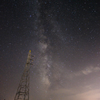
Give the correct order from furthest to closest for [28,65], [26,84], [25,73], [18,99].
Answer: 1. [28,65]
2. [25,73]
3. [26,84]
4. [18,99]

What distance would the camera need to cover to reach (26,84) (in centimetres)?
2361

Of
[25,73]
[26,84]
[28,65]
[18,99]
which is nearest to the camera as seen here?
[18,99]

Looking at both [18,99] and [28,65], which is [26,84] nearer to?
[18,99]

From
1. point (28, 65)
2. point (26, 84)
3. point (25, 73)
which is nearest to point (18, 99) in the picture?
point (26, 84)

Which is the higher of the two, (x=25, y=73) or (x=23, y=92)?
(x=25, y=73)

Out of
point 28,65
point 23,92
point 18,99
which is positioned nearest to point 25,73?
point 28,65

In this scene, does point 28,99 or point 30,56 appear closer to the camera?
point 28,99

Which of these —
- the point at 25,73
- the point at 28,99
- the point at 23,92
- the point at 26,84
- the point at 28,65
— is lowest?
the point at 28,99

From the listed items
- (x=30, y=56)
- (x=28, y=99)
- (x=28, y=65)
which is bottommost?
(x=28, y=99)

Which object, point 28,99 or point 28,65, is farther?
point 28,65

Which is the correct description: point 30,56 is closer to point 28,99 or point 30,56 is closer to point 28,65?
point 28,65

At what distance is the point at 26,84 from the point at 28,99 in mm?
3991

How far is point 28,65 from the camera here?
27.7m

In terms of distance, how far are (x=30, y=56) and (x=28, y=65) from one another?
3.29 metres
